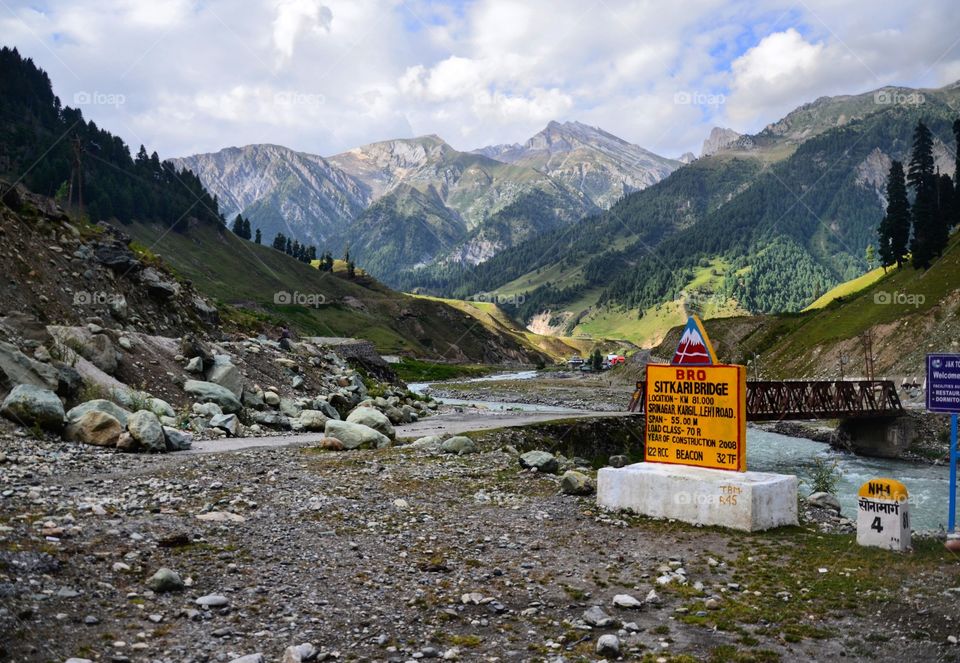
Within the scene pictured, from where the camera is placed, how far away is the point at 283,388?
123 ft

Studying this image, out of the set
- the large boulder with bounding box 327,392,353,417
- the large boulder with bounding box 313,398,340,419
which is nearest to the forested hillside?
the large boulder with bounding box 327,392,353,417

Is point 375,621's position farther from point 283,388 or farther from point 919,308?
point 919,308

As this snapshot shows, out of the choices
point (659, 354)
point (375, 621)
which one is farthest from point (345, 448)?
point (659, 354)

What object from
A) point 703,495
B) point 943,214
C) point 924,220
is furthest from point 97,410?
point 943,214

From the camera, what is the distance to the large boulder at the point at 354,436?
25.1m

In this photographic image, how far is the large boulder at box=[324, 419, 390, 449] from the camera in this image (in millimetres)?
25109

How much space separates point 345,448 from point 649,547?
14.2 metres

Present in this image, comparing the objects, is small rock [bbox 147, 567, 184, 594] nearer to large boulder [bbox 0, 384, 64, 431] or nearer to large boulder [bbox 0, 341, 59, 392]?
large boulder [bbox 0, 384, 64, 431]

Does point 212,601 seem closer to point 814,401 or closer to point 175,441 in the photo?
point 175,441

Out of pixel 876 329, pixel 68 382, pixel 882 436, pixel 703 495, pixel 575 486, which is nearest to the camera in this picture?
pixel 703 495

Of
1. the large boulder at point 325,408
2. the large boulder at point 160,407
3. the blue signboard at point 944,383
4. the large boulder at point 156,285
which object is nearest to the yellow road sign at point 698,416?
the blue signboard at point 944,383

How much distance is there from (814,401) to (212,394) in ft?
146

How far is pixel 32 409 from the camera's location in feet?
63.7

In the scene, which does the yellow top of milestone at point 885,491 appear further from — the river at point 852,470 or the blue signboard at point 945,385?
the river at point 852,470
